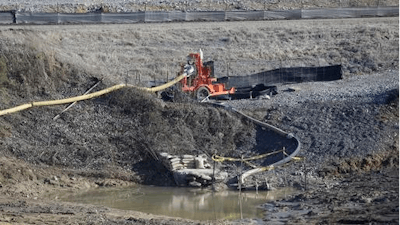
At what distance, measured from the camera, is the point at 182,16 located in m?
51.7

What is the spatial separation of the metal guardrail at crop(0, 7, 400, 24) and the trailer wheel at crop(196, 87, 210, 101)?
13.1 metres

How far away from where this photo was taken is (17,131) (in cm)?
3316

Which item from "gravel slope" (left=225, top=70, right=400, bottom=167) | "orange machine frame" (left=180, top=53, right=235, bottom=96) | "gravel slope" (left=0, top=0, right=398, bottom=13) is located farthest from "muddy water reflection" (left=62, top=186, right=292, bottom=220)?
"gravel slope" (left=0, top=0, right=398, bottom=13)

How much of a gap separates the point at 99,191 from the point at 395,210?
10.2 metres

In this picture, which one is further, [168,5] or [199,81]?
[168,5]

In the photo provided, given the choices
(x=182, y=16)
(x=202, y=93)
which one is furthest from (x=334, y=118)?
(x=182, y=16)

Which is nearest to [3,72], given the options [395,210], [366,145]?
[366,145]

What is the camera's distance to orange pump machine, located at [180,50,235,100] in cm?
3859

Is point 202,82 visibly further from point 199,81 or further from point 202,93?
point 202,93

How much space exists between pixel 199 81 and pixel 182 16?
44.5ft

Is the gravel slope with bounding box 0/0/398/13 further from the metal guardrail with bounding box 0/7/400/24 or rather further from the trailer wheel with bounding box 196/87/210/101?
the trailer wheel with bounding box 196/87/210/101

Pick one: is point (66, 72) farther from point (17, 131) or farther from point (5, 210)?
point (5, 210)

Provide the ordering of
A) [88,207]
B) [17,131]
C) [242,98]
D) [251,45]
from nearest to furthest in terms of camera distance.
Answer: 1. [88,207]
2. [17,131]
3. [242,98]
4. [251,45]

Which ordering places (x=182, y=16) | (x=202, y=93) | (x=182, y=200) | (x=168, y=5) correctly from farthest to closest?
(x=168, y=5), (x=182, y=16), (x=202, y=93), (x=182, y=200)
